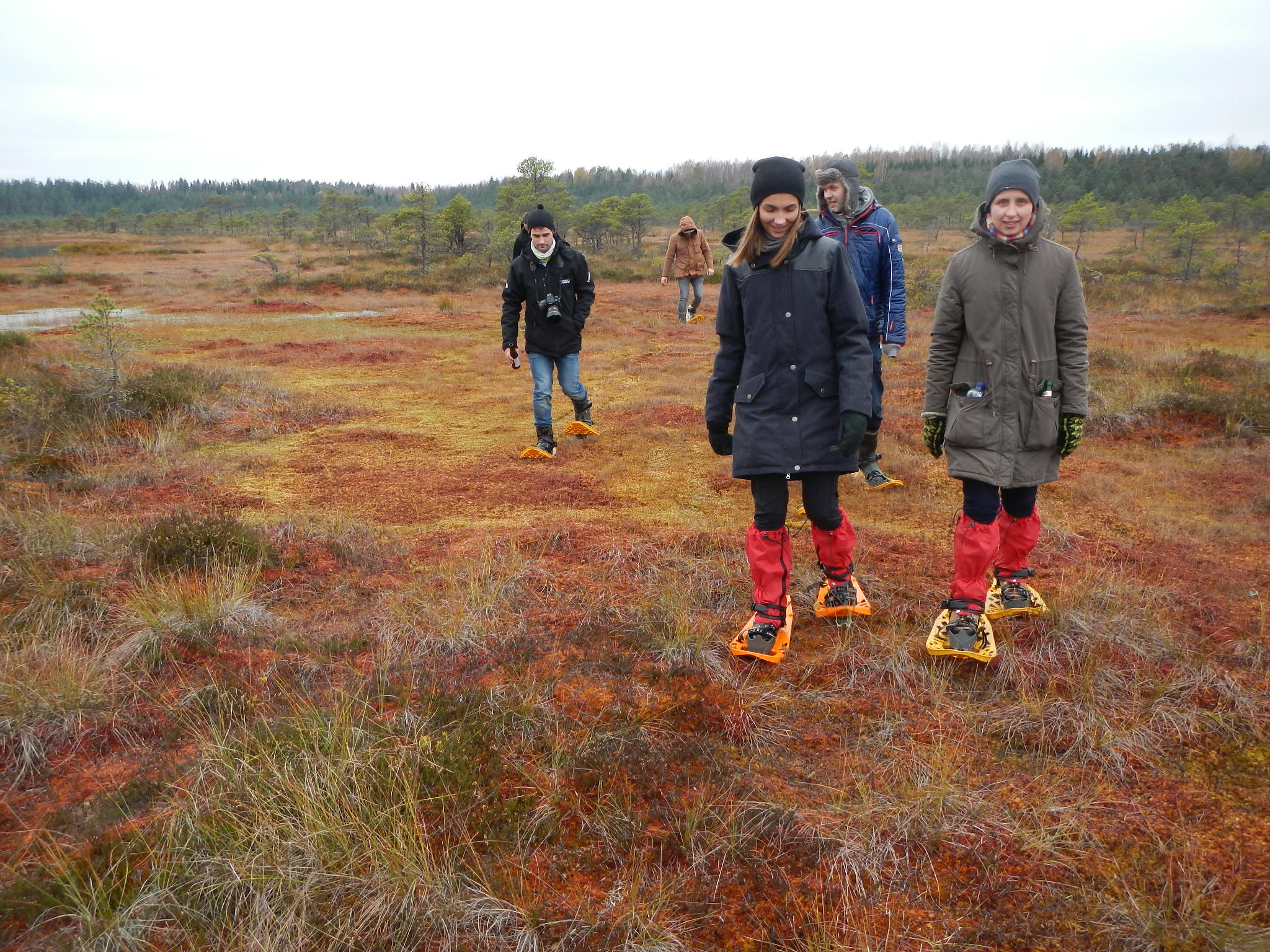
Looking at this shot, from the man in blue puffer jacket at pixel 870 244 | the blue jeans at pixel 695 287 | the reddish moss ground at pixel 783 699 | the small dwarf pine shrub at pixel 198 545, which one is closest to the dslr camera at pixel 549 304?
the reddish moss ground at pixel 783 699

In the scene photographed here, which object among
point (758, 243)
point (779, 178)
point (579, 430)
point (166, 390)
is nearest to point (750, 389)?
point (758, 243)

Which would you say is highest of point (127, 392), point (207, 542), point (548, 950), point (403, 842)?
point (127, 392)

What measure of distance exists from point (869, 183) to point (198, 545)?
8145 cm

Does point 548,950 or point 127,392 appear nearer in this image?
point 548,950

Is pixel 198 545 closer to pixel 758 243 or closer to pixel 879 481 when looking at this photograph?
pixel 758 243

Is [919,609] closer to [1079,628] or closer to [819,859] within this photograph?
[1079,628]

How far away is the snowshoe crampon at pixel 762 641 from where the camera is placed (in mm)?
2975

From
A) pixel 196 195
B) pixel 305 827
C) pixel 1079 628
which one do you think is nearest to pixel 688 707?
pixel 305 827

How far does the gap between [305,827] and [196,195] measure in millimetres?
171789

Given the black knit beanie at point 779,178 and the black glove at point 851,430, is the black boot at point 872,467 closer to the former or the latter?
the black glove at point 851,430

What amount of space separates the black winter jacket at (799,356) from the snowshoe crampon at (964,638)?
770 mm

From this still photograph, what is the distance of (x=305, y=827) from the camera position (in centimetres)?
199

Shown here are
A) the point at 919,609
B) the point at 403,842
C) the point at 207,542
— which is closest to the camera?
the point at 403,842

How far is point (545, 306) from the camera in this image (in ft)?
20.3
